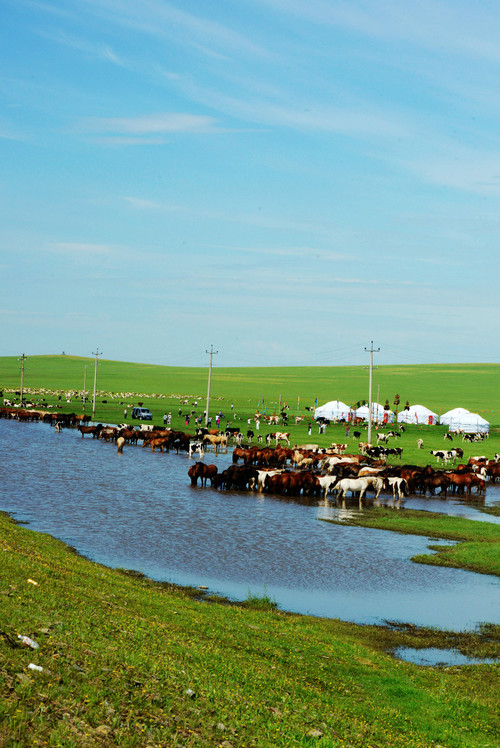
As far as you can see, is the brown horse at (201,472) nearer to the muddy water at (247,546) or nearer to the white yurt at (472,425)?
the muddy water at (247,546)

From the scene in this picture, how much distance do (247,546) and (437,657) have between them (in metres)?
11.7

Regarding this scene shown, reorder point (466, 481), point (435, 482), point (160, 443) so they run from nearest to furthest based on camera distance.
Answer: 1. point (435, 482)
2. point (466, 481)
3. point (160, 443)

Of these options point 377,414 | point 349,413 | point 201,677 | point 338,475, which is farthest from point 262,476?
point 377,414

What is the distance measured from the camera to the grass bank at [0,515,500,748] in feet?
29.8

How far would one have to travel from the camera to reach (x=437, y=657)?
668 inches

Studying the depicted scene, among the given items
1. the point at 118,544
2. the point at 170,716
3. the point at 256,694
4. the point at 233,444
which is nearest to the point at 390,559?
the point at 118,544

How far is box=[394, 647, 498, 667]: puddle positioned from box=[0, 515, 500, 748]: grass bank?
1.44ft

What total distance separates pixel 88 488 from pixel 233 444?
35.5 m

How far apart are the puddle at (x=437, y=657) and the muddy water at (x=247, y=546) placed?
7.51 feet

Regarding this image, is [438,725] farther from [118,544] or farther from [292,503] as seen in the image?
[292,503]

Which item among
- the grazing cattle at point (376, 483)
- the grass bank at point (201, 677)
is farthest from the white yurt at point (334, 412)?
the grass bank at point (201, 677)

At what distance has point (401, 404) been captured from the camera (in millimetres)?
148750

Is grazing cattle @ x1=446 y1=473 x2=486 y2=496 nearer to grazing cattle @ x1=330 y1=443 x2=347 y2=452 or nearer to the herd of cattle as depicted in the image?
the herd of cattle

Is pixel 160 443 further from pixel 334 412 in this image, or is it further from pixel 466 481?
pixel 334 412
